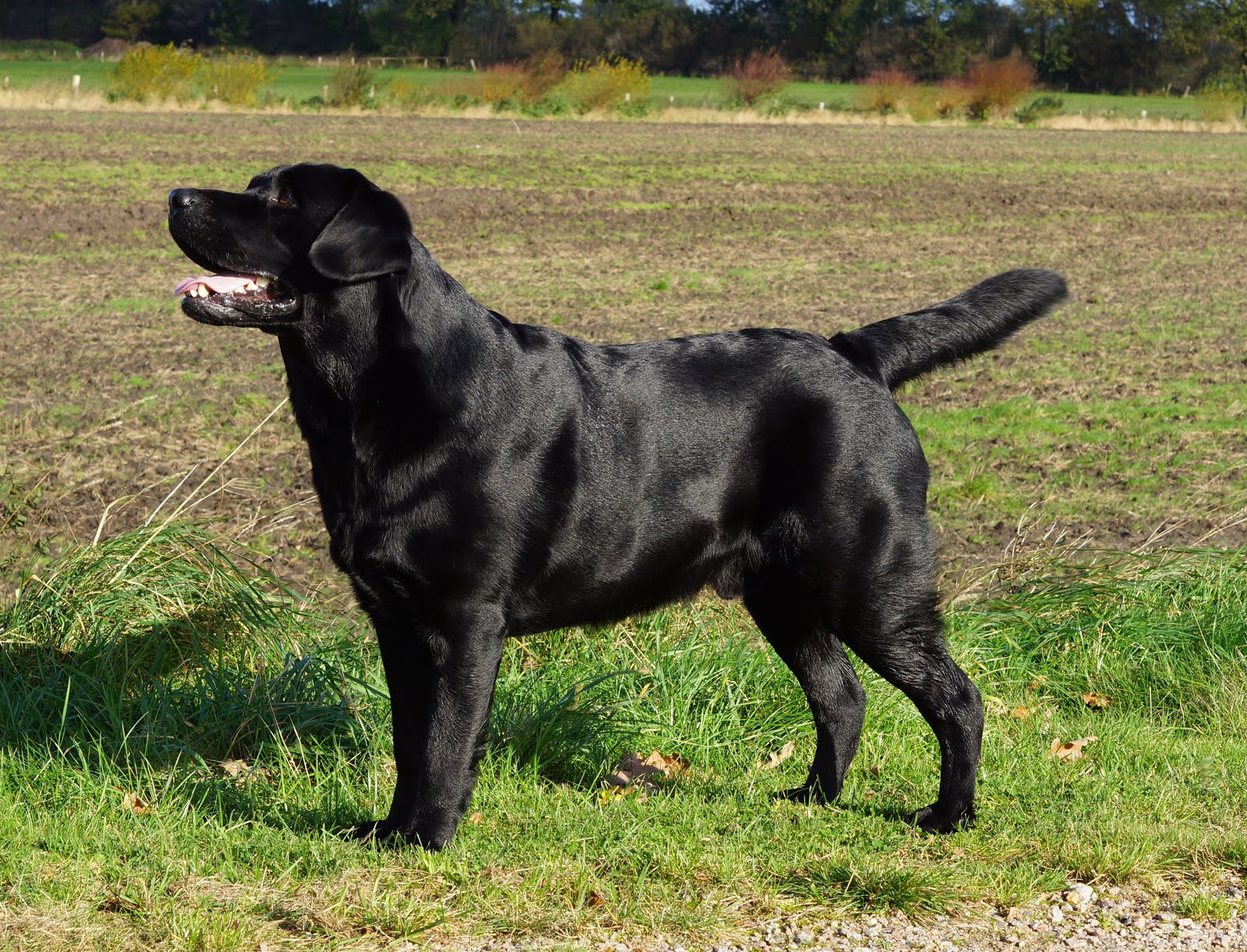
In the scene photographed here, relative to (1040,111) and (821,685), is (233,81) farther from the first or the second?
(821,685)

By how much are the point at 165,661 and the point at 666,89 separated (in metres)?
69.9

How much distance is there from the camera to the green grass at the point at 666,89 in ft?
170

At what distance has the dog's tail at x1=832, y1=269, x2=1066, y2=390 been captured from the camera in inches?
174

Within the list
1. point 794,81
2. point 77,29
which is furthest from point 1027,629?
point 77,29

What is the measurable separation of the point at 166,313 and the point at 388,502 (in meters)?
11.1

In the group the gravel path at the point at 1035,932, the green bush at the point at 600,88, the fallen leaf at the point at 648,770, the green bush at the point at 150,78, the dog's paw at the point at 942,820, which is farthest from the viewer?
the green bush at the point at 600,88

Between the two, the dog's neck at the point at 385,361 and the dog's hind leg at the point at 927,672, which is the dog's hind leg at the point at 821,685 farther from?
the dog's neck at the point at 385,361

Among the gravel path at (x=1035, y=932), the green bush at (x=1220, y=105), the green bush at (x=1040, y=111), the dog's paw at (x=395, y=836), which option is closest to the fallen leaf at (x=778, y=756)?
the gravel path at (x=1035, y=932)

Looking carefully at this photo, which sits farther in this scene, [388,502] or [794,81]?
[794,81]

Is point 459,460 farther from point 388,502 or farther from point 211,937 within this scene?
point 211,937

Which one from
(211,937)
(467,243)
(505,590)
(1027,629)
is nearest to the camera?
(211,937)

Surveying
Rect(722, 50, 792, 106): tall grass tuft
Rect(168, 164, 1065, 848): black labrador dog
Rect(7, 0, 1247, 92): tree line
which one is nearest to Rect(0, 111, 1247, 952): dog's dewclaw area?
Rect(168, 164, 1065, 848): black labrador dog

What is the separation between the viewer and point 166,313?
1381cm

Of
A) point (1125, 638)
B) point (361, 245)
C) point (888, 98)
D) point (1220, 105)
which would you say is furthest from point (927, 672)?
point (1220, 105)
